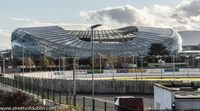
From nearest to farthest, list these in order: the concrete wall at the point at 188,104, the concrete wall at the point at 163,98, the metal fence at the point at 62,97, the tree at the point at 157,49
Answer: the concrete wall at the point at 188,104 < the concrete wall at the point at 163,98 < the metal fence at the point at 62,97 < the tree at the point at 157,49

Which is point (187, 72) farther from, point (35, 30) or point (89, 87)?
point (35, 30)

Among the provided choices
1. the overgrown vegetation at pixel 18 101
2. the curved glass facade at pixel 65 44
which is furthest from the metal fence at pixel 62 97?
the curved glass facade at pixel 65 44

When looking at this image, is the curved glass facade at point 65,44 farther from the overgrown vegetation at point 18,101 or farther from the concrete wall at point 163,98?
the concrete wall at point 163,98

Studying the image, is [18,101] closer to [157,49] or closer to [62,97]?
[62,97]

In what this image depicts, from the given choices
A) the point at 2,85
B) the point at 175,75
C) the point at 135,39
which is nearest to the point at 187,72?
the point at 175,75

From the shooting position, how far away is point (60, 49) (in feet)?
624

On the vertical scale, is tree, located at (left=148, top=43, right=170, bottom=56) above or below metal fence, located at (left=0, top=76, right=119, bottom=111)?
above

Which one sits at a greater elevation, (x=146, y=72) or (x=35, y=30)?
(x=35, y=30)

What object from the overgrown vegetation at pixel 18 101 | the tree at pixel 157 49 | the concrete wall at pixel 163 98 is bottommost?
the overgrown vegetation at pixel 18 101

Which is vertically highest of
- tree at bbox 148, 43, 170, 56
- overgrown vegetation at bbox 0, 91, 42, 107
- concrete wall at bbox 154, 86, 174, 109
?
tree at bbox 148, 43, 170, 56

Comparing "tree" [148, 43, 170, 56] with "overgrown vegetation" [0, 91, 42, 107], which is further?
"tree" [148, 43, 170, 56]

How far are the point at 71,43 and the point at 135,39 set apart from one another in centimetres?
2560

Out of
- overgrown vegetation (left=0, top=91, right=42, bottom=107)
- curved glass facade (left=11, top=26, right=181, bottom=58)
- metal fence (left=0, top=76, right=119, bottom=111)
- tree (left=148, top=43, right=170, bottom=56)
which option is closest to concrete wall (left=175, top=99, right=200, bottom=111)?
metal fence (left=0, top=76, right=119, bottom=111)

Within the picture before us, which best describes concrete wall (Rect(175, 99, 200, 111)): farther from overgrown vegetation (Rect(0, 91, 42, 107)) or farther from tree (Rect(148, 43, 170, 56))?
tree (Rect(148, 43, 170, 56))
